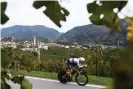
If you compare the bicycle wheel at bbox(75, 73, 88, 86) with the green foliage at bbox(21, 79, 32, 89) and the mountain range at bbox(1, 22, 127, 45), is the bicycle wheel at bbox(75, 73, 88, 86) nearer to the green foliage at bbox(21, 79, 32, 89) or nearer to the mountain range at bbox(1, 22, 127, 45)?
the mountain range at bbox(1, 22, 127, 45)

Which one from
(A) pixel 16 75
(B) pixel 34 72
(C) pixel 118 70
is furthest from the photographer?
(B) pixel 34 72

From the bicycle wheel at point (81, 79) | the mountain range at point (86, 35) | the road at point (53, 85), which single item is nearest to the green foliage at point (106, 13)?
the mountain range at point (86, 35)

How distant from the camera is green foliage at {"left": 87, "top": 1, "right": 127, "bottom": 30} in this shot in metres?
0.62

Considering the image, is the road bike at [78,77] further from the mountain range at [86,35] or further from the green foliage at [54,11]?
the green foliage at [54,11]

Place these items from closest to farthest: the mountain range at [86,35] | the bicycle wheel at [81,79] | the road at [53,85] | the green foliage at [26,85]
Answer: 1. the mountain range at [86,35]
2. the green foliage at [26,85]
3. the road at [53,85]
4. the bicycle wheel at [81,79]

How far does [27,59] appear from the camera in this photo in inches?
46.5

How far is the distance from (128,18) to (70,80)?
12650mm

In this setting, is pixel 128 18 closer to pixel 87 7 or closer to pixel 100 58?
pixel 87 7

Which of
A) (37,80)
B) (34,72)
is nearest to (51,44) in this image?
(34,72)

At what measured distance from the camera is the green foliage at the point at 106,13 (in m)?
0.62

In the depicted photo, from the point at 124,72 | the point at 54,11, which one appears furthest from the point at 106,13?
the point at 124,72

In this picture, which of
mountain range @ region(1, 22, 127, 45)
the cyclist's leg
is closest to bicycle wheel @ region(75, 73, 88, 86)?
the cyclist's leg

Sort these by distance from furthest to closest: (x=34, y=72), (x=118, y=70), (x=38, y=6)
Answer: (x=34, y=72) < (x=38, y=6) < (x=118, y=70)

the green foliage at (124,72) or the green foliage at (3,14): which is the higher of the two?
the green foliage at (3,14)
